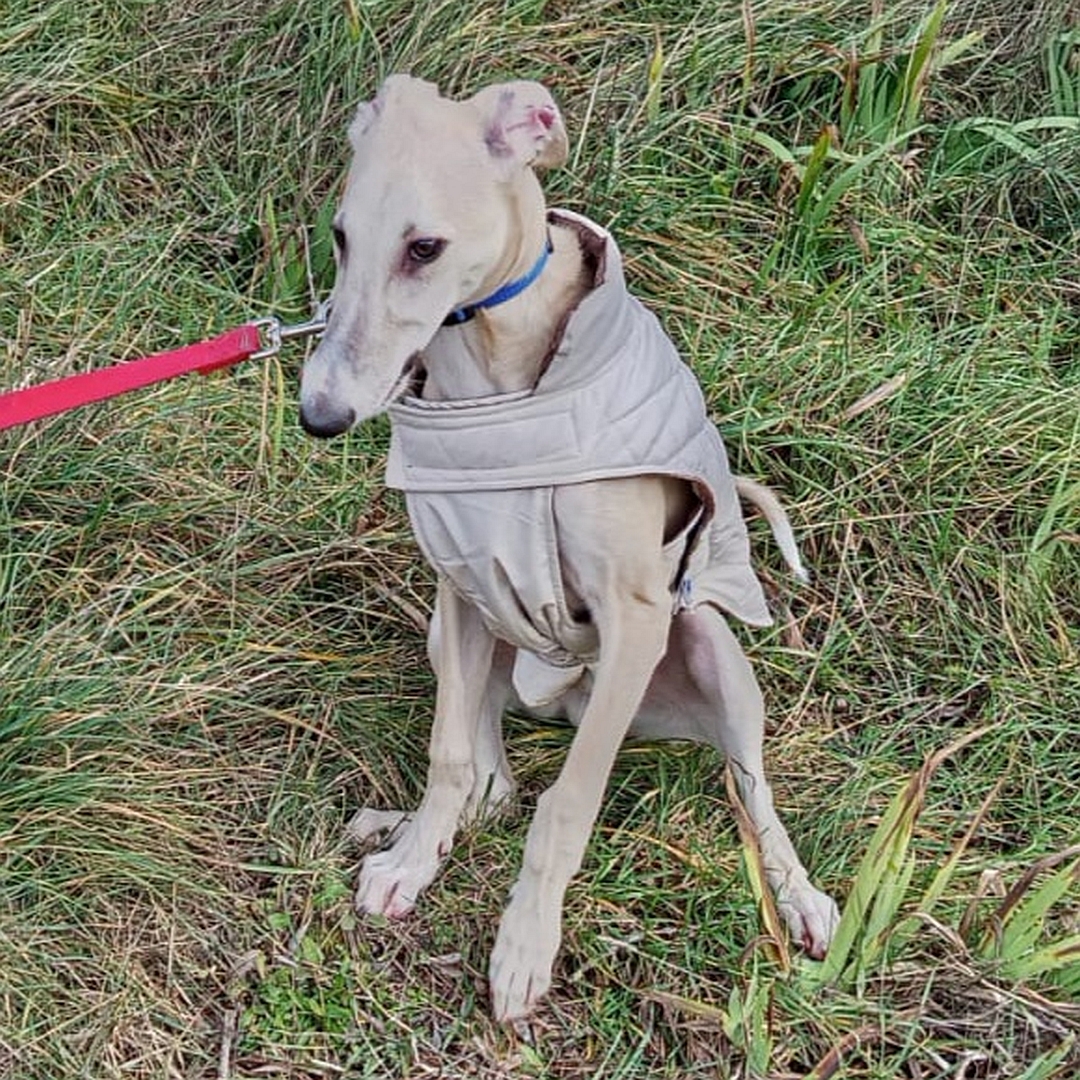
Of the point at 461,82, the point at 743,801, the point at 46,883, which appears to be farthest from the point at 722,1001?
the point at 461,82

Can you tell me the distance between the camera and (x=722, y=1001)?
2605mm

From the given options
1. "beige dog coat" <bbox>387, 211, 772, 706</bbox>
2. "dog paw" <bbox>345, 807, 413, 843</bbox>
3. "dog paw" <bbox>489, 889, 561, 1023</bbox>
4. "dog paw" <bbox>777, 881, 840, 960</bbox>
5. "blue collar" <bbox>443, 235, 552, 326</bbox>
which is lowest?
"dog paw" <bbox>777, 881, 840, 960</bbox>

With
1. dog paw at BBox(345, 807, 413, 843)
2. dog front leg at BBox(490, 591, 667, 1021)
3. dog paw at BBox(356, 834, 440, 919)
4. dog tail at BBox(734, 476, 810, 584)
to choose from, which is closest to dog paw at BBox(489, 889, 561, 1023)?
dog front leg at BBox(490, 591, 667, 1021)

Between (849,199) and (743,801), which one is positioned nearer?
(743,801)

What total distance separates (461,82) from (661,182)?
550 mm

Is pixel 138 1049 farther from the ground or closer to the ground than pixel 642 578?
closer to the ground

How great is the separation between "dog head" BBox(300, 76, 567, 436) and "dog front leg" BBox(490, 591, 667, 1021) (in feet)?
1.85

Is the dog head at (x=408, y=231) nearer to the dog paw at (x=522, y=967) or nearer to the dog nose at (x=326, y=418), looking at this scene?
the dog nose at (x=326, y=418)

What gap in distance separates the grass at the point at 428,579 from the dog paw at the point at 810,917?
78 millimetres

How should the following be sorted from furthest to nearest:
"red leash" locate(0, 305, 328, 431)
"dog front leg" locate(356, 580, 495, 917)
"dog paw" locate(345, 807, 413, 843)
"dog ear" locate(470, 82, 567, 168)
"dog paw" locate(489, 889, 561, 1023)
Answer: "dog paw" locate(345, 807, 413, 843)
"dog front leg" locate(356, 580, 495, 917)
"dog paw" locate(489, 889, 561, 1023)
"red leash" locate(0, 305, 328, 431)
"dog ear" locate(470, 82, 567, 168)

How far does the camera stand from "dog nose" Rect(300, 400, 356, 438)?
2.06m

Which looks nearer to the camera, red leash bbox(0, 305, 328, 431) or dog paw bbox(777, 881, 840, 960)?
red leash bbox(0, 305, 328, 431)

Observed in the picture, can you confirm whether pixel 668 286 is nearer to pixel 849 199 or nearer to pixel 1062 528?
pixel 849 199

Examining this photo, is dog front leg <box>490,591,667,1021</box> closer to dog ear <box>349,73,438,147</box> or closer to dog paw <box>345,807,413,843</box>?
dog paw <box>345,807,413,843</box>
